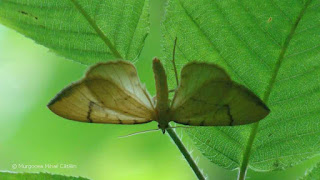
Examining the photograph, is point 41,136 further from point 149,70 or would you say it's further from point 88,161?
point 149,70

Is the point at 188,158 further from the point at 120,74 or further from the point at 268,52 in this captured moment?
the point at 268,52

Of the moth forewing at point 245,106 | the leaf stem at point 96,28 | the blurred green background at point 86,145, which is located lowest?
the blurred green background at point 86,145

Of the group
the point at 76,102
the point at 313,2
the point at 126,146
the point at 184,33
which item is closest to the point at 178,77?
the point at 184,33

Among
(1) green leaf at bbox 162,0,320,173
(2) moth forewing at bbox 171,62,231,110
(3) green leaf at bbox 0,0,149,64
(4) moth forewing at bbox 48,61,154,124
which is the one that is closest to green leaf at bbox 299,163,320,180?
(1) green leaf at bbox 162,0,320,173

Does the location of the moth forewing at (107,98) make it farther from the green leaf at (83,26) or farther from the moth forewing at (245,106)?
the moth forewing at (245,106)

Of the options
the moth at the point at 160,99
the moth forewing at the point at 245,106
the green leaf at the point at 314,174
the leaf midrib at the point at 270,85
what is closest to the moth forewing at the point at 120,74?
the moth at the point at 160,99

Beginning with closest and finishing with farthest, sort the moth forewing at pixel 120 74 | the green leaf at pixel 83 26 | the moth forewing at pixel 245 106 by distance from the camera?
the moth forewing at pixel 245 106
the moth forewing at pixel 120 74
the green leaf at pixel 83 26

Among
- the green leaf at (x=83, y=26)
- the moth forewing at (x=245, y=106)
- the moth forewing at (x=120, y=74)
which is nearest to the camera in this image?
the moth forewing at (x=245, y=106)

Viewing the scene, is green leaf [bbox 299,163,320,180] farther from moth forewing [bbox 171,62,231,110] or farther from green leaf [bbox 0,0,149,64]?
green leaf [bbox 0,0,149,64]
